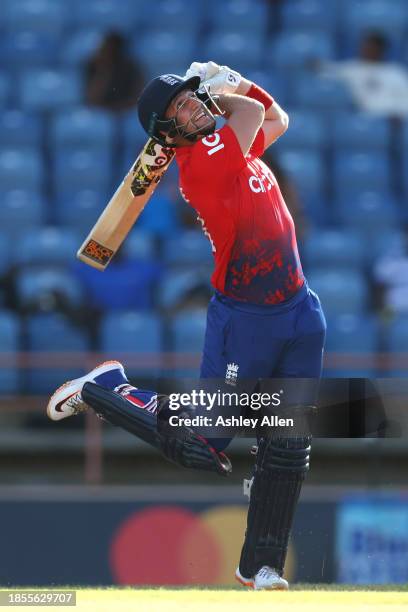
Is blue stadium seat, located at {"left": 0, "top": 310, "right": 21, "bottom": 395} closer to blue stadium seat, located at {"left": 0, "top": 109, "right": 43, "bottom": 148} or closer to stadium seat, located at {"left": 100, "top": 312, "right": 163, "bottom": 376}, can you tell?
stadium seat, located at {"left": 100, "top": 312, "right": 163, "bottom": 376}

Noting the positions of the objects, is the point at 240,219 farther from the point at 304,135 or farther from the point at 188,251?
the point at 304,135

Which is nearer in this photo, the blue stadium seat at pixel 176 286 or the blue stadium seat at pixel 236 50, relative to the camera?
the blue stadium seat at pixel 176 286

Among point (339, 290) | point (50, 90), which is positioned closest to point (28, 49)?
point (50, 90)

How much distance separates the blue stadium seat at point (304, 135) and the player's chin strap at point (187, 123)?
522 centimetres

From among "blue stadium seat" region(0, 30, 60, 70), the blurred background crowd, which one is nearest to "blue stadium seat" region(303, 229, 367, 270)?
the blurred background crowd

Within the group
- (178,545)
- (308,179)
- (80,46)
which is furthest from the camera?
(80,46)

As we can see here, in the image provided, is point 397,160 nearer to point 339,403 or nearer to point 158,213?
point 158,213

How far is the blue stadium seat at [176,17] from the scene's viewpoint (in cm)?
1278

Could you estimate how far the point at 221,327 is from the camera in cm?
665

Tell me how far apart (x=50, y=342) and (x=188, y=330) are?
3.14ft

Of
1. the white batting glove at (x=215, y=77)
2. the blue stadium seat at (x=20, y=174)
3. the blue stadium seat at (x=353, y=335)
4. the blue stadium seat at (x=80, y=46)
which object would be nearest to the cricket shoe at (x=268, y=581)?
the white batting glove at (x=215, y=77)

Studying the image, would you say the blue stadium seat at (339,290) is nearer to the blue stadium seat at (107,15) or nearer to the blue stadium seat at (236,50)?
the blue stadium seat at (236,50)

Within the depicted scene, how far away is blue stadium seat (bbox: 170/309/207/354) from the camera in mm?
10367

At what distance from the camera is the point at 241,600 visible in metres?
6.43
